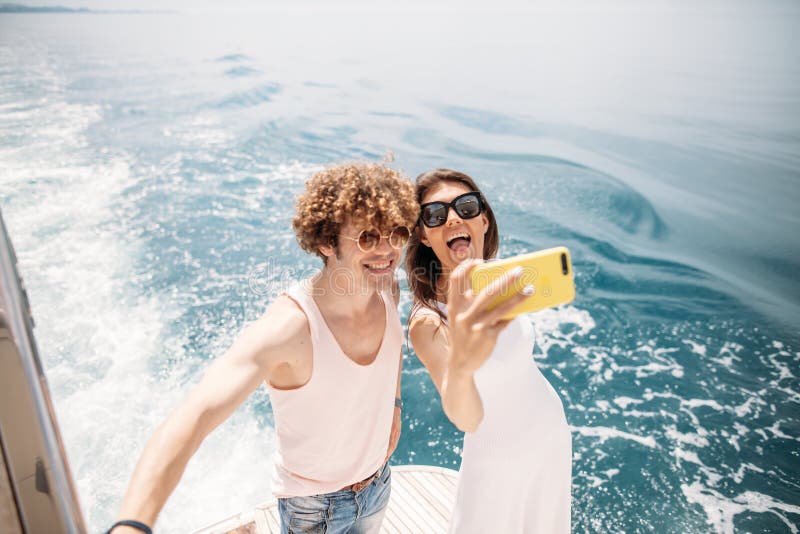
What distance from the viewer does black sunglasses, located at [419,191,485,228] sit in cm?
184

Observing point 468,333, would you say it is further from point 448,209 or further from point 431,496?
point 431,496

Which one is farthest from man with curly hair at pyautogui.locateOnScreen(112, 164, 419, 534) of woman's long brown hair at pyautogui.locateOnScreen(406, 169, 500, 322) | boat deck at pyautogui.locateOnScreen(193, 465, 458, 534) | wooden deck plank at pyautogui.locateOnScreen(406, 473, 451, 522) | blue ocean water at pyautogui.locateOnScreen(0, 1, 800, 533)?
blue ocean water at pyautogui.locateOnScreen(0, 1, 800, 533)

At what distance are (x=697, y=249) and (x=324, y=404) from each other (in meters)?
8.49

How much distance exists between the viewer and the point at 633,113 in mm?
16078

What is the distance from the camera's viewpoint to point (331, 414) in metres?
1.40

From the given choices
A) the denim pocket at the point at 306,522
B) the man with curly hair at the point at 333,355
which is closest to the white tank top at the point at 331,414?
the man with curly hair at the point at 333,355

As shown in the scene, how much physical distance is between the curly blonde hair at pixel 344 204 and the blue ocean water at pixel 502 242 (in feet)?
10.2

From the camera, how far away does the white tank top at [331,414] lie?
1.34m

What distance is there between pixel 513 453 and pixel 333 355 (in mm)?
743

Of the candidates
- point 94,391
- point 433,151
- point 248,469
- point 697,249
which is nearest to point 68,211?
point 94,391

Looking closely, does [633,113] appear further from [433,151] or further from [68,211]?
[68,211]

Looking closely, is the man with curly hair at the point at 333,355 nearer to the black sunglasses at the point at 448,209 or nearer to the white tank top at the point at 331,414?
the white tank top at the point at 331,414

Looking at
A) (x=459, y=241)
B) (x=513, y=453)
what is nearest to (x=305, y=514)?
(x=513, y=453)

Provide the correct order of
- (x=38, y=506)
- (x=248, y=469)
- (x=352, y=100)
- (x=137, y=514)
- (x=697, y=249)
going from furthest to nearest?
1. (x=352, y=100)
2. (x=697, y=249)
3. (x=248, y=469)
4. (x=137, y=514)
5. (x=38, y=506)
